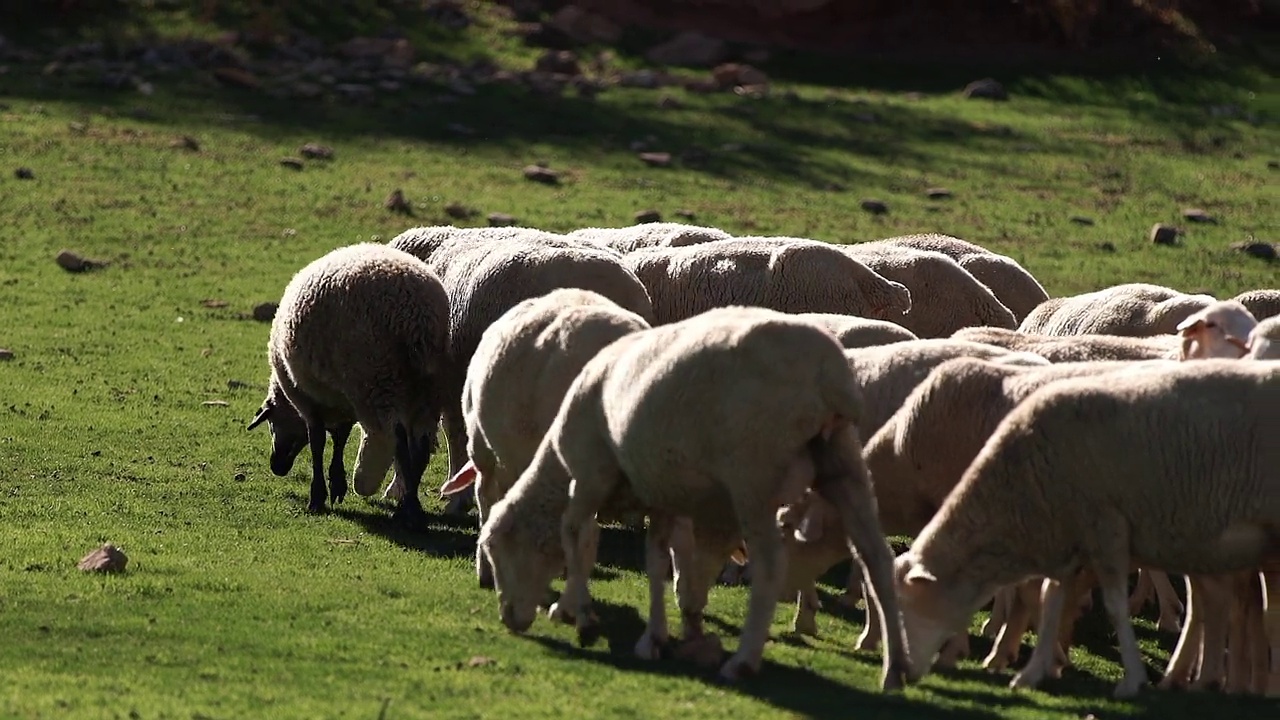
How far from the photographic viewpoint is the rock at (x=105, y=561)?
10688mm

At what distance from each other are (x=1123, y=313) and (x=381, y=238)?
1084 cm

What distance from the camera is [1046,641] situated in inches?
358

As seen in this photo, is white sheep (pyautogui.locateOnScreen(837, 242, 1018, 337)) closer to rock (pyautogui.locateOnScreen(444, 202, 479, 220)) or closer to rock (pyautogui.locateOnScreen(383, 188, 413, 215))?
rock (pyautogui.locateOnScreen(444, 202, 479, 220))

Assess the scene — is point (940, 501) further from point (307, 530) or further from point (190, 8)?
point (190, 8)

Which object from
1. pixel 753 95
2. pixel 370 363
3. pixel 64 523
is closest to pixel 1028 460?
pixel 370 363

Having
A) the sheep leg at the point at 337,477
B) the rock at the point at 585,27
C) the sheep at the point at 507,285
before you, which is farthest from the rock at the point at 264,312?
the rock at the point at 585,27

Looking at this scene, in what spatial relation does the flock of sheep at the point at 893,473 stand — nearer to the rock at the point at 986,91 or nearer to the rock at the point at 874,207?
the rock at the point at 874,207

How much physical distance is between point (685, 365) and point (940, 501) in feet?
6.23

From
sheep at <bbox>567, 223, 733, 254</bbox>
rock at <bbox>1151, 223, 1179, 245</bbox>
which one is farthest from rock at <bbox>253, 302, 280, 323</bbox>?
rock at <bbox>1151, 223, 1179, 245</bbox>

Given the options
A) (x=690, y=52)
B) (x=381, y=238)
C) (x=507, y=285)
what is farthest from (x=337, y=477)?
(x=690, y=52)

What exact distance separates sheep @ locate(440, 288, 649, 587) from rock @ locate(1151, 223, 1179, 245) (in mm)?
14815

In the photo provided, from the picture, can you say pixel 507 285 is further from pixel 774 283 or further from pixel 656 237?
pixel 656 237

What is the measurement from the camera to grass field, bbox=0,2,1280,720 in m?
8.70

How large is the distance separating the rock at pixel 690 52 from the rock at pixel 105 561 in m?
24.1
